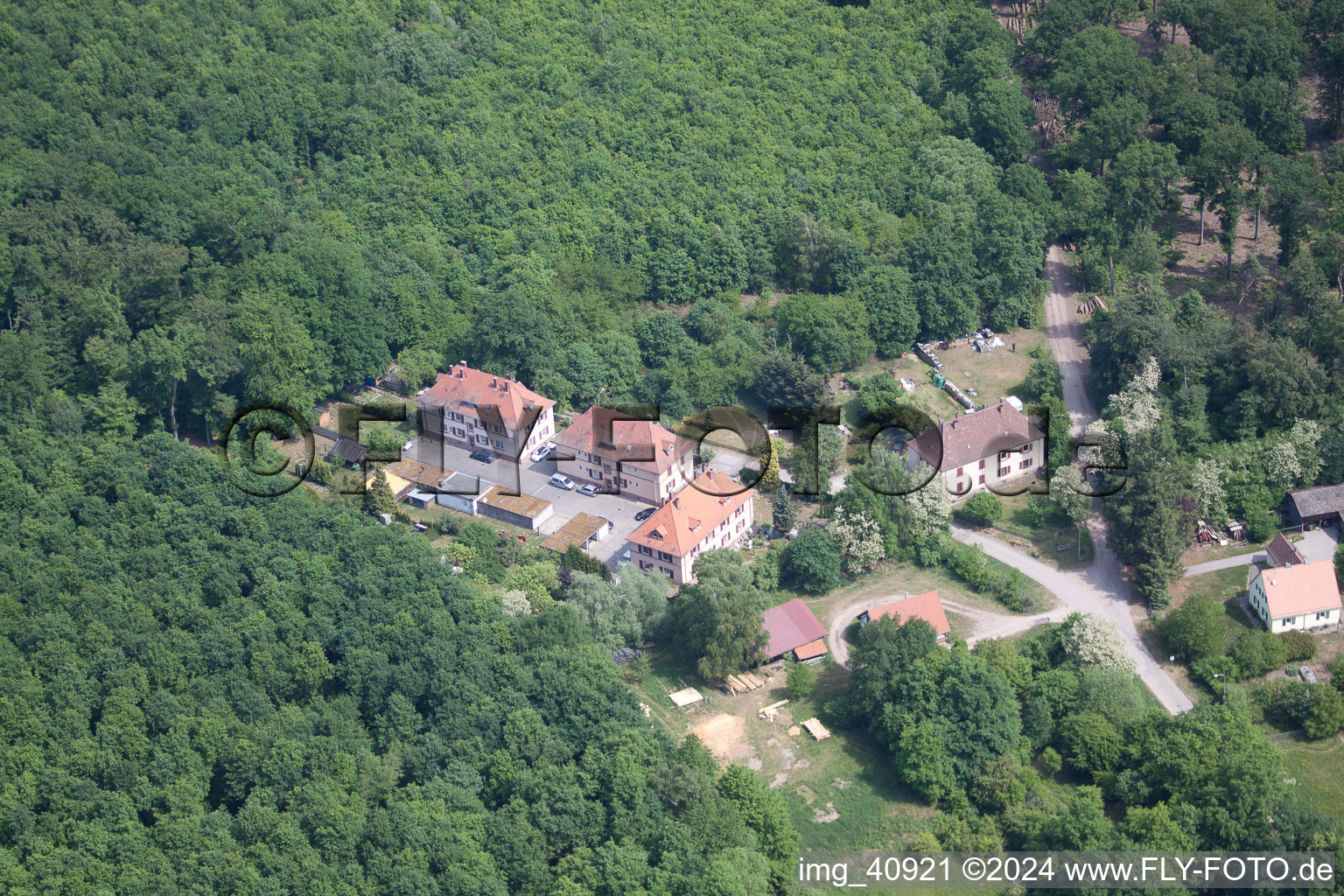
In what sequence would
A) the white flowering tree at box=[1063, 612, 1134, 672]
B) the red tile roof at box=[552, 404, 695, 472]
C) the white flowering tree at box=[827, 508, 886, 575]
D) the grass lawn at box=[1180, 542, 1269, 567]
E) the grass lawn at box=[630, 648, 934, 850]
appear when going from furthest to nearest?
the red tile roof at box=[552, 404, 695, 472] → the grass lawn at box=[1180, 542, 1269, 567] → the white flowering tree at box=[827, 508, 886, 575] → the white flowering tree at box=[1063, 612, 1134, 672] → the grass lawn at box=[630, 648, 934, 850]

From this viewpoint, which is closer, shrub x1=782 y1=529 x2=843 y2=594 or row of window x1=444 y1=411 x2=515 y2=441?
shrub x1=782 y1=529 x2=843 y2=594

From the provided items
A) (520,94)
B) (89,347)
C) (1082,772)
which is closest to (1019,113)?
(520,94)

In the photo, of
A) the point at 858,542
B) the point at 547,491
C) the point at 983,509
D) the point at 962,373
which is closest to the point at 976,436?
the point at 983,509

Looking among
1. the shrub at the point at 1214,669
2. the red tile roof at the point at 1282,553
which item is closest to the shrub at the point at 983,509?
the red tile roof at the point at 1282,553

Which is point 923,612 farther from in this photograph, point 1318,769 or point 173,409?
point 173,409

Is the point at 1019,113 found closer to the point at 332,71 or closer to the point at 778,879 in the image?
the point at 332,71

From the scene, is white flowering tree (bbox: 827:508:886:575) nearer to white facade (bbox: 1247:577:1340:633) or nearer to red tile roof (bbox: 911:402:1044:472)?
red tile roof (bbox: 911:402:1044:472)

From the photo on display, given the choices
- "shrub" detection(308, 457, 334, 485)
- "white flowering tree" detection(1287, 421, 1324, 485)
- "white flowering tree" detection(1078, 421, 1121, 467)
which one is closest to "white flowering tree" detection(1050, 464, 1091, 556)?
"white flowering tree" detection(1078, 421, 1121, 467)
